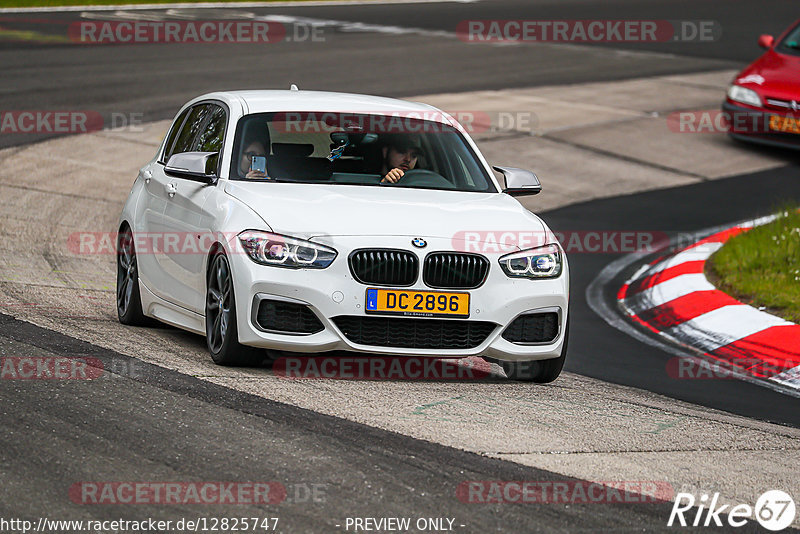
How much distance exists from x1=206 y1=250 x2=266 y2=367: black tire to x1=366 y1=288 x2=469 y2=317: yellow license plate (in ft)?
2.35

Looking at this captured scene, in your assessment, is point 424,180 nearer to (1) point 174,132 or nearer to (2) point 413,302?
(2) point 413,302

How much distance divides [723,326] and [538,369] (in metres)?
2.73

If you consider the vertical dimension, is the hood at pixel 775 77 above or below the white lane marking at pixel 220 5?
above

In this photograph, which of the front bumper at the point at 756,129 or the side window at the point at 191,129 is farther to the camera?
the front bumper at the point at 756,129

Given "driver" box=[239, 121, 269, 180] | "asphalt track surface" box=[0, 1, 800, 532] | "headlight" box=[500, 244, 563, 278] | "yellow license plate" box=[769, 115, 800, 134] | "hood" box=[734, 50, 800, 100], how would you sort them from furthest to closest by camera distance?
"hood" box=[734, 50, 800, 100], "yellow license plate" box=[769, 115, 800, 134], "driver" box=[239, 121, 269, 180], "headlight" box=[500, 244, 563, 278], "asphalt track surface" box=[0, 1, 800, 532]

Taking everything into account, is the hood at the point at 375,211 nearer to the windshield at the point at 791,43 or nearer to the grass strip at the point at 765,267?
the grass strip at the point at 765,267

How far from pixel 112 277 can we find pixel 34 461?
564 cm

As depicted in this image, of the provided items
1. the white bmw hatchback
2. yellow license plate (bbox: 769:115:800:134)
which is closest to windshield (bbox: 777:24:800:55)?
yellow license plate (bbox: 769:115:800:134)

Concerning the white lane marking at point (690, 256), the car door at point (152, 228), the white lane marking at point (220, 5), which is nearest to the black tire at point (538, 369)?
the car door at point (152, 228)

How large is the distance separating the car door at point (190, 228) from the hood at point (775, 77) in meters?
10.4

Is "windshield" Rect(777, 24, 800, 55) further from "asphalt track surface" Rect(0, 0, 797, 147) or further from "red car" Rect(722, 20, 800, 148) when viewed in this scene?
"asphalt track surface" Rect(0, 0, 797, 147)

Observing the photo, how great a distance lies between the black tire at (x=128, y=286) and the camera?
8859 mm

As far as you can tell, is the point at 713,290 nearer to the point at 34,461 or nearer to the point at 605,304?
the point at 605,304

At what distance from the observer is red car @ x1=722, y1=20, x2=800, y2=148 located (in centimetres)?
1733
